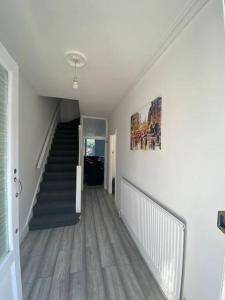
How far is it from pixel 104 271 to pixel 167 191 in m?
1.27

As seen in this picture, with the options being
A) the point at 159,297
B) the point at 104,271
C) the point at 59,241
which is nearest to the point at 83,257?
the point at 104,271

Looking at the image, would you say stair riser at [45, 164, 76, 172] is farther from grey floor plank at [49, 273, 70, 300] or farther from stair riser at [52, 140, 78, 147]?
grey floor plank at [49, 273, 70, 300]

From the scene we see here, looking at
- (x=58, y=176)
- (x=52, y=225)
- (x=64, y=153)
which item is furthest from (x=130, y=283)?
(x=64, y=153)

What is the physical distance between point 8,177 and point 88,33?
4.68 feet

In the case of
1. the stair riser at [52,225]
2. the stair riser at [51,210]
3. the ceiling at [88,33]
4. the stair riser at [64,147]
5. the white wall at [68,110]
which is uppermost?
the white wall at [68,110]

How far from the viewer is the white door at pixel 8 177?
3.73 feet

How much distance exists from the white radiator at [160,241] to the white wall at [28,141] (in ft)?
6.09

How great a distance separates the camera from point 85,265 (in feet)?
6.64

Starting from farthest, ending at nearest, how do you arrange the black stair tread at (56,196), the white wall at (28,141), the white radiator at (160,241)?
the black stair tread at (56,196) < the white wall at (28,141) < the white radiator at (160,241)

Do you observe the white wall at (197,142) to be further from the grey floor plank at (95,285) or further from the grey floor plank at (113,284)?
the grey floor plank at (95,285)

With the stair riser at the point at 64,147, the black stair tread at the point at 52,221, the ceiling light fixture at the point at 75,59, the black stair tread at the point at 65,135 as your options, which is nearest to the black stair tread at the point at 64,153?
the stair riser at the point at 64,147

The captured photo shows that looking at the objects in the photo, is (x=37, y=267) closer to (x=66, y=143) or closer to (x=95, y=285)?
(x=95, y=285)

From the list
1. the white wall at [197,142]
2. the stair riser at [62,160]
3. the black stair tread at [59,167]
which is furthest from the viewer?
the stair riser at [62,160]

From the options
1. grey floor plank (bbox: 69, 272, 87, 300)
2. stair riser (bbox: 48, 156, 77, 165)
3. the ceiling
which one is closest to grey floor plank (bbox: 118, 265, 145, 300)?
grey floor plank (bbox: 69, 272, 87, 300)
